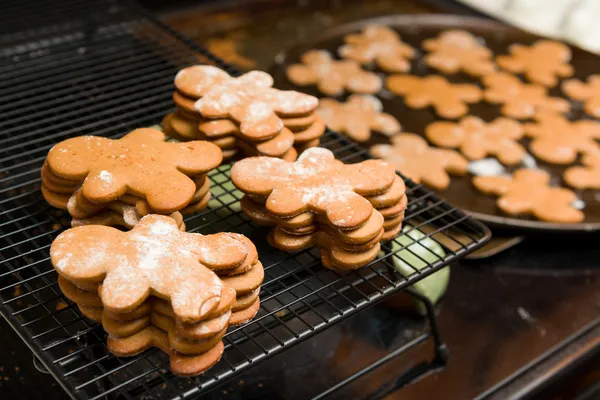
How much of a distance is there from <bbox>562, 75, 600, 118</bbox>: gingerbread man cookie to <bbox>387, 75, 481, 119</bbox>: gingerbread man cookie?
35 centimetres

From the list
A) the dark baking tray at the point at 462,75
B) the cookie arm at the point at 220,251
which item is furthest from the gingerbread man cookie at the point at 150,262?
the dark baking tray at the point at 462,75

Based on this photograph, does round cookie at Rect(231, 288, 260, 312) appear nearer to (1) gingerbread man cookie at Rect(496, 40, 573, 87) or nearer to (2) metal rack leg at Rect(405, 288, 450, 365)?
(2) metal rack leg at Rect(405, 288, 450, 365)

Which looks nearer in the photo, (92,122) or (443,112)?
(92,122)

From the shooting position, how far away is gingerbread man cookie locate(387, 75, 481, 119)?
7.73ft

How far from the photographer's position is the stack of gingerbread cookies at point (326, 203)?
3.82 ft

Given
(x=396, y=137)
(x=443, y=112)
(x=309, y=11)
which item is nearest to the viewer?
(x=396, y=137)

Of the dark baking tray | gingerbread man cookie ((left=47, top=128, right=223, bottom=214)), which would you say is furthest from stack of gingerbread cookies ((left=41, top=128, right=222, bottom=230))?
the dark baking tray

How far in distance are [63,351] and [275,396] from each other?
44 cm

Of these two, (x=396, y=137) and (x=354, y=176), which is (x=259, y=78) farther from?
(x=396, y=137)

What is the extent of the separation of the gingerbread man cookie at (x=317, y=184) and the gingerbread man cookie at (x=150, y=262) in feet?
0.48

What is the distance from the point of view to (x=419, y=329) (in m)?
1.59

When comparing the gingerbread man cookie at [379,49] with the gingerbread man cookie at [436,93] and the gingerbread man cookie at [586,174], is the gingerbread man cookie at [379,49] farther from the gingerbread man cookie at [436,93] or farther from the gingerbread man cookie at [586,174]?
the gingerbread man cookie at [586,174]

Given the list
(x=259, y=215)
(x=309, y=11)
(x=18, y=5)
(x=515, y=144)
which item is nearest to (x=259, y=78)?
(x=259, y=215)

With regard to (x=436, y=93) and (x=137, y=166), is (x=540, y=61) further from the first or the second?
(x=137, y=166)
